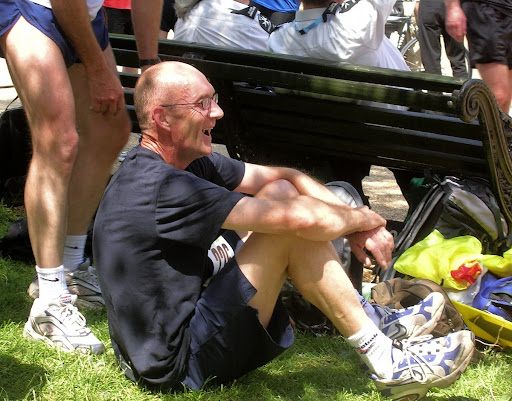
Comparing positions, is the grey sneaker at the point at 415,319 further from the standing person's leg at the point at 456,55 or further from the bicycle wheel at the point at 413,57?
the bicycle wheel at the point at 413,57

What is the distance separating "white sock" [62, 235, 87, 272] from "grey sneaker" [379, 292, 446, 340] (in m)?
1.45

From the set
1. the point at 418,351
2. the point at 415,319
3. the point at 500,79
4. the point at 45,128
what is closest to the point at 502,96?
the point at 500,79

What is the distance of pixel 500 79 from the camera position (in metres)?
4.79

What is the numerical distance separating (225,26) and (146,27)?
112 cm

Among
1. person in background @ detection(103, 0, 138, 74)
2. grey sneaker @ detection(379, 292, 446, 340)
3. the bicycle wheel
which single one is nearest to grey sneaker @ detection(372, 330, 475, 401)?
grey sneaker @ detection(379, 292, 446, 340)

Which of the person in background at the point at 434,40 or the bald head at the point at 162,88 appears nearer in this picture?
the bald head at the point at 162,88

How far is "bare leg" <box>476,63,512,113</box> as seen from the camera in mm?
4777

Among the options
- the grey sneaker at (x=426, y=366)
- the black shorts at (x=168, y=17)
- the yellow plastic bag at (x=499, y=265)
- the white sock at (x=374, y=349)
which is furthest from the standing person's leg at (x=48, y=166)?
the black shorts at (x=168, y=17)

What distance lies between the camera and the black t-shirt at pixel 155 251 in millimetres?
2592

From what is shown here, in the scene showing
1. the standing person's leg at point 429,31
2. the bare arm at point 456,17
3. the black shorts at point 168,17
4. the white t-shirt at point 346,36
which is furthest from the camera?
the standing person's leg at point 429,31

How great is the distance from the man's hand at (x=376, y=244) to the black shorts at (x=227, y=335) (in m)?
0.44

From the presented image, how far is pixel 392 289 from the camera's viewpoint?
3629 millimetres

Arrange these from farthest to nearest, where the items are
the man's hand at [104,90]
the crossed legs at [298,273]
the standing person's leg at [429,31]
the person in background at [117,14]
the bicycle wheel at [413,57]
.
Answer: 1. the bicycle wheel at [413,57]
2. the standing person's leg at [429,31]
3. the person in background at [117,14]
4. the man's hand at [104,90]
5. the crossed legs at [298,273]

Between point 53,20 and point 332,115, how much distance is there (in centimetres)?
160
